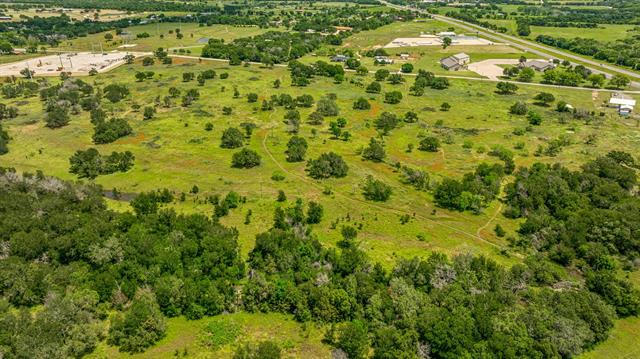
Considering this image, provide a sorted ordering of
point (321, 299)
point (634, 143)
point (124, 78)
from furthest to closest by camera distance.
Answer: point (124, 78), point (634, 143), point (321, 299)

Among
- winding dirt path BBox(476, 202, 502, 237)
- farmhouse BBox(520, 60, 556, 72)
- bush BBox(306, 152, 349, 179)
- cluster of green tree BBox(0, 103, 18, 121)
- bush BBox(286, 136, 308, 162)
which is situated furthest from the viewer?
farmhouse BBox(520, 60, 556, 72)

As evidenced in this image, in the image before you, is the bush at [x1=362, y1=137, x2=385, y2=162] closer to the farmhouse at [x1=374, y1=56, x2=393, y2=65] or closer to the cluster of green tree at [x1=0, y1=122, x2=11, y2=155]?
the cluster of green tree at [x1=0, y1=122, x2=11, y2=155]

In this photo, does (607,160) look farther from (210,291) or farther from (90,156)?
(90,156)

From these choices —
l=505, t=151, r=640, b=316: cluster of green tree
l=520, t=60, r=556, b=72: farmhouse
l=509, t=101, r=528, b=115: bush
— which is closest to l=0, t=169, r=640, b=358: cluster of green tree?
l=505, t=151, r=640, b=316: cluster of green tree

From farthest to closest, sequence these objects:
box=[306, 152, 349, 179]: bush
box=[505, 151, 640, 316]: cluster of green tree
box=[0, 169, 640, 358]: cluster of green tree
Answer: box=[306, 152, 349, 179]: bush → box=[505, 151, 640, 316]: cluster of green tree → box=[0, 169, 640, 358]: cluster of green tree

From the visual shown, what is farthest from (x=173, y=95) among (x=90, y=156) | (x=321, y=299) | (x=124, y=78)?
(x=321, y=299)
